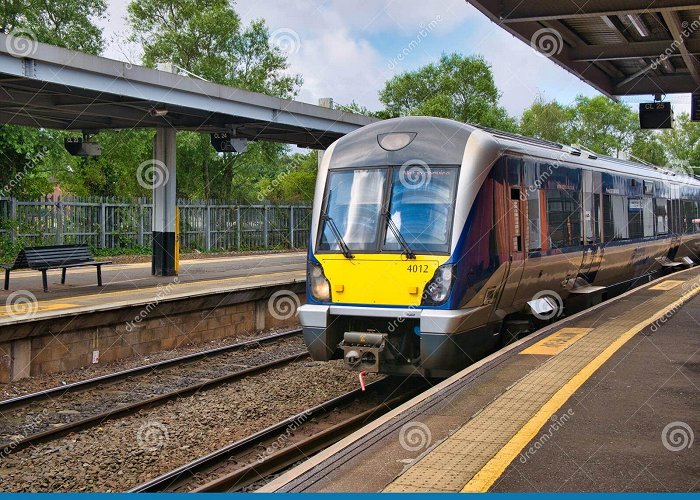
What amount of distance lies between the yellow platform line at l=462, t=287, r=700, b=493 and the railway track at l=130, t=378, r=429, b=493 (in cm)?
256

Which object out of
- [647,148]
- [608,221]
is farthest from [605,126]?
[608,221]

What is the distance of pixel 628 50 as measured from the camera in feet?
52.9

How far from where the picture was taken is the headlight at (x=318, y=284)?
995 cm

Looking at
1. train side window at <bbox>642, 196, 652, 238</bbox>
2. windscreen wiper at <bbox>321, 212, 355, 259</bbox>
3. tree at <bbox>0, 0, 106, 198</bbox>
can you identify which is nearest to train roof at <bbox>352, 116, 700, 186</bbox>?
windscreen wiper at <bbox>321, 212, 355, 259</bbox>

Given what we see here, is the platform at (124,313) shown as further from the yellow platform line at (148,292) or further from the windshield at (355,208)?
the windshield at (355,208)

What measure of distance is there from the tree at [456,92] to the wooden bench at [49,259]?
4051cm

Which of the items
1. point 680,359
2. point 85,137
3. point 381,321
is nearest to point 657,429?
point 680,359

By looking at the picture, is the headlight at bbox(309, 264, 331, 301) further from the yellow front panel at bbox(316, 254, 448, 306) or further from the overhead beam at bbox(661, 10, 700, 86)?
the overhead beam at bbox(661, 10, 700, 86)

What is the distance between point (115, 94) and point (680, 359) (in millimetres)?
11427

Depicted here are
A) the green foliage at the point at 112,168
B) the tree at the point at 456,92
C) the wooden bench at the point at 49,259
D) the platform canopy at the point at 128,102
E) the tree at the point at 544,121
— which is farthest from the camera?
the tree at the point at 544,121

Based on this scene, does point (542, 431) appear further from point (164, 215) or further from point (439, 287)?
point (164, 215)

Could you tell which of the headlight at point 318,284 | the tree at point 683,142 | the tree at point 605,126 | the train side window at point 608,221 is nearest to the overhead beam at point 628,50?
the train side window at point 608,221

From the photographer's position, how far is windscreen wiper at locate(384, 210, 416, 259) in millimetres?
9469

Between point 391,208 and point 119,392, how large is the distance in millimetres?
4573
